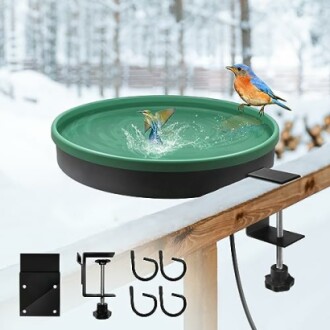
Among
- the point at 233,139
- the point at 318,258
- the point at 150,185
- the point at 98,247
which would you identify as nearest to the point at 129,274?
the point at 98,247

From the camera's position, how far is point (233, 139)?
1.85 metres

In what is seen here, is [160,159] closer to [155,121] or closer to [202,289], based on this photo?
[155,121]

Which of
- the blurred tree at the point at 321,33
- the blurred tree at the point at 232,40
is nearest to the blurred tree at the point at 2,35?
the blurred tree at the point at 232,40

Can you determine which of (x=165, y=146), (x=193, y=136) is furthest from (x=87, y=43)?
(x=165, y=146)

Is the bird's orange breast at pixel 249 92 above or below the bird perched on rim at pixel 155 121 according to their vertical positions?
above

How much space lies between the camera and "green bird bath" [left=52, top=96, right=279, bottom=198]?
1622mm

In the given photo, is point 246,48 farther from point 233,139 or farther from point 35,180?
point 233,139

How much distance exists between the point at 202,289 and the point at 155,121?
49cm

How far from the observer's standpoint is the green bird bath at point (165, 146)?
1.62 metres

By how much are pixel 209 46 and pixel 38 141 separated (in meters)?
1.37

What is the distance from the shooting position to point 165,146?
176cm

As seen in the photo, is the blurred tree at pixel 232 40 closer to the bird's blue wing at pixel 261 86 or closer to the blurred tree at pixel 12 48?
the blurred tree at pixel 12 48

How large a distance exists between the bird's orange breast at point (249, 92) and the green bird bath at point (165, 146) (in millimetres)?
82

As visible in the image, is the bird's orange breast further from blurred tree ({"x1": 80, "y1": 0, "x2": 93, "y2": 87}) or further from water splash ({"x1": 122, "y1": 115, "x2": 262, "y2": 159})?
blurred tree ({"x1": 80, "y1": 0, "x2": 93, "y2": 87})
